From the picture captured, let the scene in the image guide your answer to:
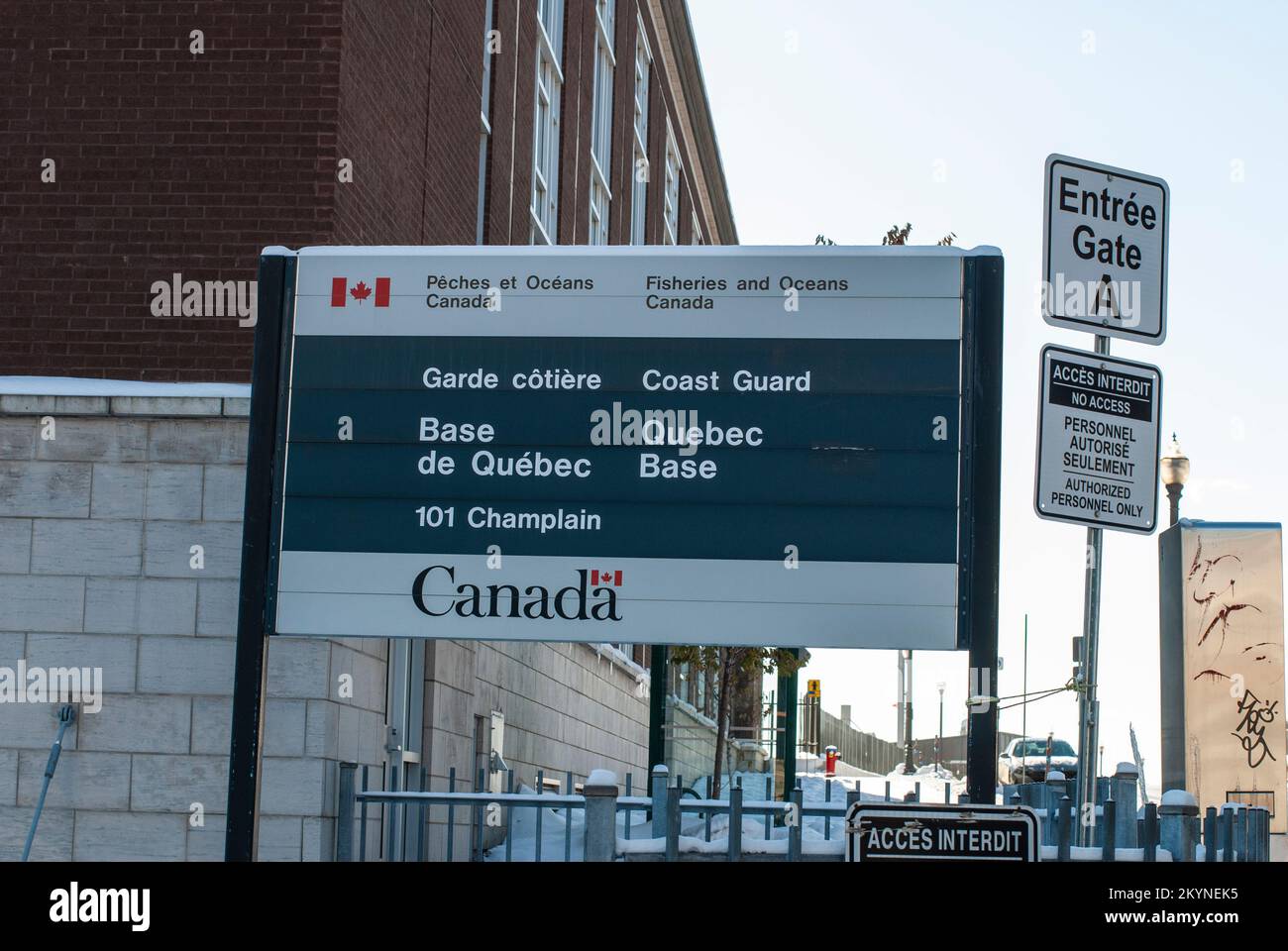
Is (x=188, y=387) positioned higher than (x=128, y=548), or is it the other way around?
(x=188, y=387)

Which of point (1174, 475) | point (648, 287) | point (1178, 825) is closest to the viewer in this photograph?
point (648, 287)

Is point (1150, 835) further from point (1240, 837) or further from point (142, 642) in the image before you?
point (142, 642)

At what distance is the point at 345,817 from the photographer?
941 cm

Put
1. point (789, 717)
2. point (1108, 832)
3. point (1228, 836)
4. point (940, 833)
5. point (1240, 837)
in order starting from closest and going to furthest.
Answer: point (940, 833) → point (1108, 832) → point (1228, 836) → point (1240, 837) → point (789, 717)

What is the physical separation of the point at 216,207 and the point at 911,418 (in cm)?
621

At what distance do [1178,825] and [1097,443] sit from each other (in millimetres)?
3153

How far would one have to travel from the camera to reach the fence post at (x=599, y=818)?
8.17 m

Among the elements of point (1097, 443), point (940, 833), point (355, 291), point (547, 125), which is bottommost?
point (940, 833)

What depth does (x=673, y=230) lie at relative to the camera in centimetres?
3984

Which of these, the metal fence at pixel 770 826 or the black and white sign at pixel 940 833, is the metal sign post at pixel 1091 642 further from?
the metal fence at pixel 770 826

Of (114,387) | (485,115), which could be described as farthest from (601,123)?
(114,387)

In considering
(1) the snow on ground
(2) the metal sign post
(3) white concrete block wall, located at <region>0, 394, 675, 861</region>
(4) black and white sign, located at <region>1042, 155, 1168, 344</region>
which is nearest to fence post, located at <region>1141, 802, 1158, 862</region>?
(2) the metal sign post
